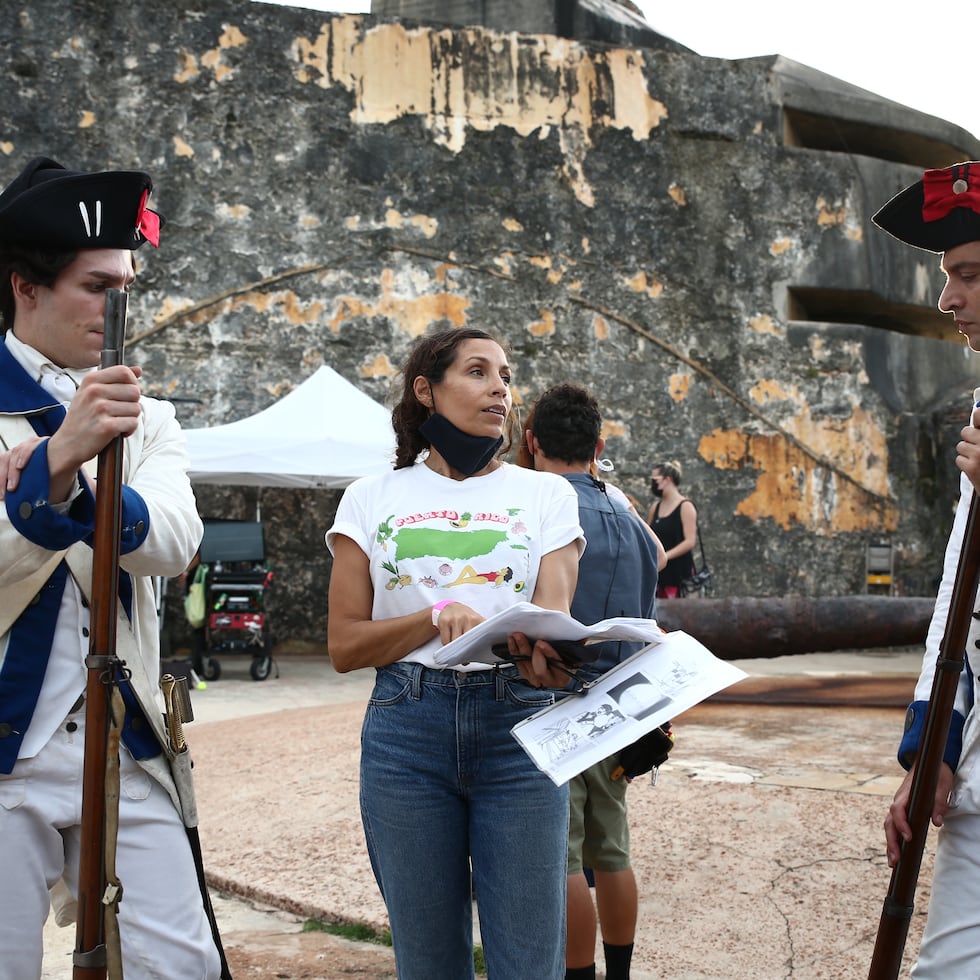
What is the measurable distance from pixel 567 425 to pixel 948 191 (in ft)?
5.10

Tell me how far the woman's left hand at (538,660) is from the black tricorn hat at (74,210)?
1.06 m

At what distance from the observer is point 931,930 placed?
8.05 feet

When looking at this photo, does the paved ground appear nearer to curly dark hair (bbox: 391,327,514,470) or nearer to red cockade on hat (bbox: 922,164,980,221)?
curly dark hair (bbox: 391,327,514,470)

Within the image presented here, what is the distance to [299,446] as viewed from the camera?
10492 millimetres

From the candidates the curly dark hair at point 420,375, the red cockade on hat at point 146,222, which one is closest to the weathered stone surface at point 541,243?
the curly dark hair at point 420,375

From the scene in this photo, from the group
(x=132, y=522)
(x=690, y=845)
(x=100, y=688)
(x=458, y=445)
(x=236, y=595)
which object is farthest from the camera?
(x=236, y=595)

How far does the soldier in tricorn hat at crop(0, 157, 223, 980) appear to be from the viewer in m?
2.21

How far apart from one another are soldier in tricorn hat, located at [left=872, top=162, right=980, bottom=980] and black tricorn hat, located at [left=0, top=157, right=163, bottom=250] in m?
1.54

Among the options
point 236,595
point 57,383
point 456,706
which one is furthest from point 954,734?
point 236,595

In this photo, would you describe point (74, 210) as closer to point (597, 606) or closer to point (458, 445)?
point (458, 445)

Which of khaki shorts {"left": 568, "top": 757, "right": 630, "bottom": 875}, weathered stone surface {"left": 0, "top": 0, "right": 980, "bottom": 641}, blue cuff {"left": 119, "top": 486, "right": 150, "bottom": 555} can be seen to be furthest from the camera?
weathered stone surface {"left": 0, "top": 0, "right": 980, "bottom": 641}

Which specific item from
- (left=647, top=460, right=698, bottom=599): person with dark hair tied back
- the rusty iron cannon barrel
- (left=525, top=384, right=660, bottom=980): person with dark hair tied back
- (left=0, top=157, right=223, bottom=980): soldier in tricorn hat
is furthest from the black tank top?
(left=0, top=157, right=223, bottom=980): soldier in tricorn hat

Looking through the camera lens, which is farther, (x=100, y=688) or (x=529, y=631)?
(x=529, y=631)

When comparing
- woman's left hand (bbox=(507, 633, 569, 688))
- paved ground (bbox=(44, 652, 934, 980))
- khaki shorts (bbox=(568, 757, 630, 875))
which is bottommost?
paved ground (bbox=(44, 652, 934, 980))
